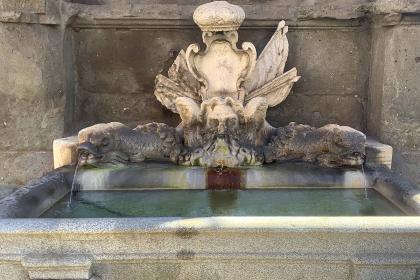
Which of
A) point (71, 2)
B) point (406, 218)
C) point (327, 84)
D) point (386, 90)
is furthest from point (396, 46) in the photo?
point (71, 2)

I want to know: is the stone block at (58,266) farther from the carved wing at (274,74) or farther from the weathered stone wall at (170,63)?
the weathered stone wall at (170,63)

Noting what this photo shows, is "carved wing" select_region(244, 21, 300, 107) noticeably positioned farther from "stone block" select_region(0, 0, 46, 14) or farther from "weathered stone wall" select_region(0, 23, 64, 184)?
"stone block" select_region(0, 0, 46, 14)

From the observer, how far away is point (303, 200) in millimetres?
3029

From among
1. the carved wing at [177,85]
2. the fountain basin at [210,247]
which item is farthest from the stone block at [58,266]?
the carved wing at [177,85]

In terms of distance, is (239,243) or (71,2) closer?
(239,243)

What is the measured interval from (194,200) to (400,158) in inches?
69.4

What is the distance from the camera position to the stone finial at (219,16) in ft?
11.1

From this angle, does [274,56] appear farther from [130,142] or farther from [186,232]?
[186,232]

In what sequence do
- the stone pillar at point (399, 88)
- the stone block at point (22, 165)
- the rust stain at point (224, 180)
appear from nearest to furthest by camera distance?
1. the rust stain at point (224, 180)
2. the stone pillar at point (399, 88)
3. the stone block at point (22, 165)

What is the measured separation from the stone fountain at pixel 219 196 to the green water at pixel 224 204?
11mm

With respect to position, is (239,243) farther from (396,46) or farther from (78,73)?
(78,73)

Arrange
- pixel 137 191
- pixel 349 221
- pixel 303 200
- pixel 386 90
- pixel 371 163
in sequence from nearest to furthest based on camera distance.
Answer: pixel 349 221 → pixel 303 200 → pixel 137 191 → pixel 371 163 → pixel 386 90

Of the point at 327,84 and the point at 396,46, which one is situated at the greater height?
the point at 396,46

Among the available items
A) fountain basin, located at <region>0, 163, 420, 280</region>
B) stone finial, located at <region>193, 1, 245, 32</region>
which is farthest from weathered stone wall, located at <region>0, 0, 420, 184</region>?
fountain basin, located at <region>0, 163, 420, 280</region>
